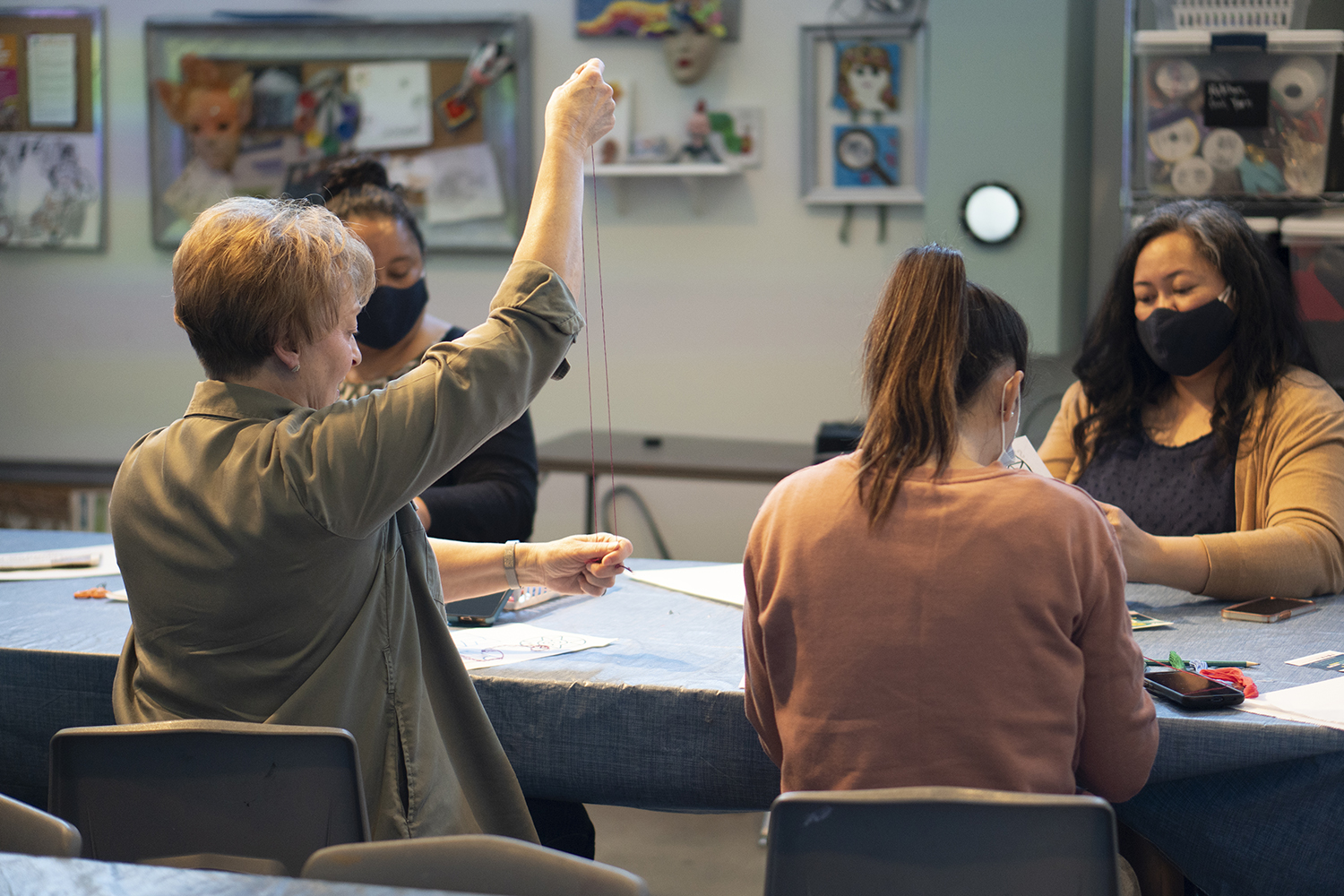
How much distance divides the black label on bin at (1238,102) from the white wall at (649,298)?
1092 millimetres

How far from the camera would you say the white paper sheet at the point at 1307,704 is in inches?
54.2

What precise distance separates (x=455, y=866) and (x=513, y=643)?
736mm

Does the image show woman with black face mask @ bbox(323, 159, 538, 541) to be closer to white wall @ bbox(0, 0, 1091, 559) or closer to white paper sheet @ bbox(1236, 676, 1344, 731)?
white paper sheet @ bbox(1236, 676, 1344, 731)

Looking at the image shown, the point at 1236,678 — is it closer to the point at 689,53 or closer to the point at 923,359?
the point at 923,359

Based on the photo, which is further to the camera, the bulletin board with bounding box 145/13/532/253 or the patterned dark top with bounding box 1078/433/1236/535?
the bulletin board with bounding box 145/13/532/253

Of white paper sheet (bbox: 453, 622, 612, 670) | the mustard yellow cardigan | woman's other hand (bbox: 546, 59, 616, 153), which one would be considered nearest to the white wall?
the mustard yellow cardigan

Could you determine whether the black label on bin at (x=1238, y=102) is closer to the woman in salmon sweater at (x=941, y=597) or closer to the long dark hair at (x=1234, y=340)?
the long dark hair at (x=1234, y=340)

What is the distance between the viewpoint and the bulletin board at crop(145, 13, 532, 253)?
403cm

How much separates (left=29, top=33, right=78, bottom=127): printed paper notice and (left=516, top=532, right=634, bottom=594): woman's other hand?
12.2 ft

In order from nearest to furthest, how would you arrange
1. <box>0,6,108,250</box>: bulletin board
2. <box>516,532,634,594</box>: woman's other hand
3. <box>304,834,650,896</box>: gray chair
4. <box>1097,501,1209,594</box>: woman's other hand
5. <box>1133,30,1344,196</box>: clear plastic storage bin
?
<box>304,834,650,896</box>: gray chair
<box>516,532,634,594</box>: woman's other hand
<box>1097,501,1209,594</box>: woman's other hand
<box>1133,30,1344,196</box>: clear plastic storage bin
<box>0,6,108,250</box>: bulletin board

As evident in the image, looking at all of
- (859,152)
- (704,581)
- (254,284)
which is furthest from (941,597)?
(859,152)

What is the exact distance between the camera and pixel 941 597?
112cm

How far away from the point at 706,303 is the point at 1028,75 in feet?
4.27

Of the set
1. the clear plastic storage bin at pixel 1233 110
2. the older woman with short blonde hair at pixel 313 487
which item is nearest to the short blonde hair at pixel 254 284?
the older woman with short blonde hair at pixel 313 487
